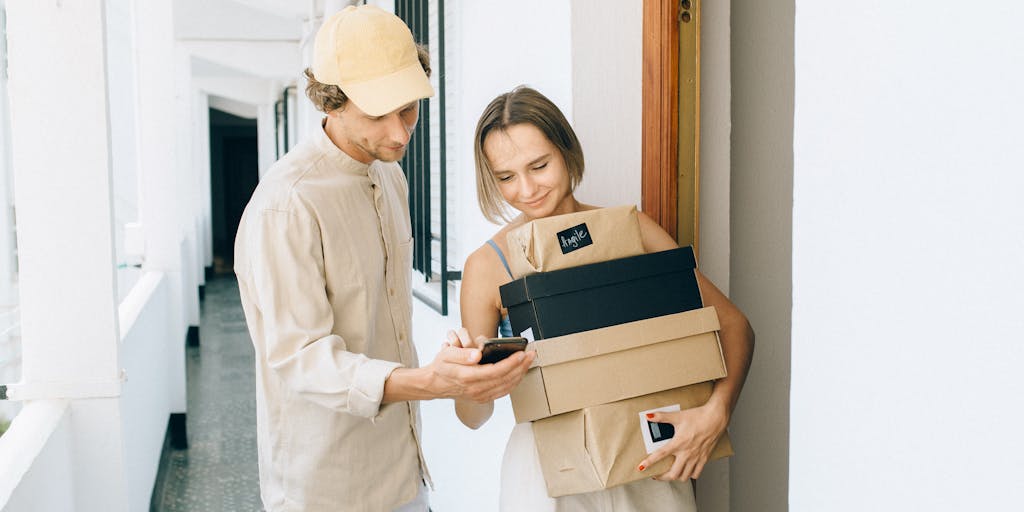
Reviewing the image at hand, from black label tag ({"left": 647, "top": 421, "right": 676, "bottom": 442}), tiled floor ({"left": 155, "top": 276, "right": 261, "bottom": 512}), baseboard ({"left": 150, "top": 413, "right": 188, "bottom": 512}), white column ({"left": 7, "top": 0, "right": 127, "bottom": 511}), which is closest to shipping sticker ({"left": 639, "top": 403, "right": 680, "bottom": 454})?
black label tag ({"left": 647, "top": 421, "right": 676, "bottom": 442})

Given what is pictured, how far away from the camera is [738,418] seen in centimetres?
240

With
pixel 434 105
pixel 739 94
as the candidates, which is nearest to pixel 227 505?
pixel 434 105

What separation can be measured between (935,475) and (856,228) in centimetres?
25

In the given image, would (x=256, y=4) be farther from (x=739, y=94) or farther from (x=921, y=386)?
(x=921, y=386)

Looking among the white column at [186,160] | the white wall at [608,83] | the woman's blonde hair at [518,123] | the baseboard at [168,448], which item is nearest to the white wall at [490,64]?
the white wall at [608,83]

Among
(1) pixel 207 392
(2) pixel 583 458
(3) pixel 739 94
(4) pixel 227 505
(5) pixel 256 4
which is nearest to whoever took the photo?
(2) pixel 583 458

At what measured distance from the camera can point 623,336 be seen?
138cm

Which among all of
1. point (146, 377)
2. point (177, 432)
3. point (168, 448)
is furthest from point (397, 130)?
point (177, 432)

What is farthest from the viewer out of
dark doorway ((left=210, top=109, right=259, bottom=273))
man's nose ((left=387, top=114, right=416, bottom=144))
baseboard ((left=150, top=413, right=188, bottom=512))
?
dark doorway ((left=210, top=109, right=259, bottom=273))

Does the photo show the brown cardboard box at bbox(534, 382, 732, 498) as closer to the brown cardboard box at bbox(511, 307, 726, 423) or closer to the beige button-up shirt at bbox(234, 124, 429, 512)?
the brown cardboard box at bbox(511, 307, 726, 423)

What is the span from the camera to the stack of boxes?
136cm

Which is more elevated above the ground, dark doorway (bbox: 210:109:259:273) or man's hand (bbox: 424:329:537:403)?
dark doorway (bbox: 210:109:259:273)

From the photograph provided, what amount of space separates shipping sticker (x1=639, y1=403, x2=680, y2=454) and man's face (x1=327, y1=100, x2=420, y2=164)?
0.64 meters

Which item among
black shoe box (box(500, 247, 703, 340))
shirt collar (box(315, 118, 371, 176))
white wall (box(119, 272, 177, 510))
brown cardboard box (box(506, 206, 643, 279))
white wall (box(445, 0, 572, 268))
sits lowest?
white wall (box(119, 272, 177, 510))
